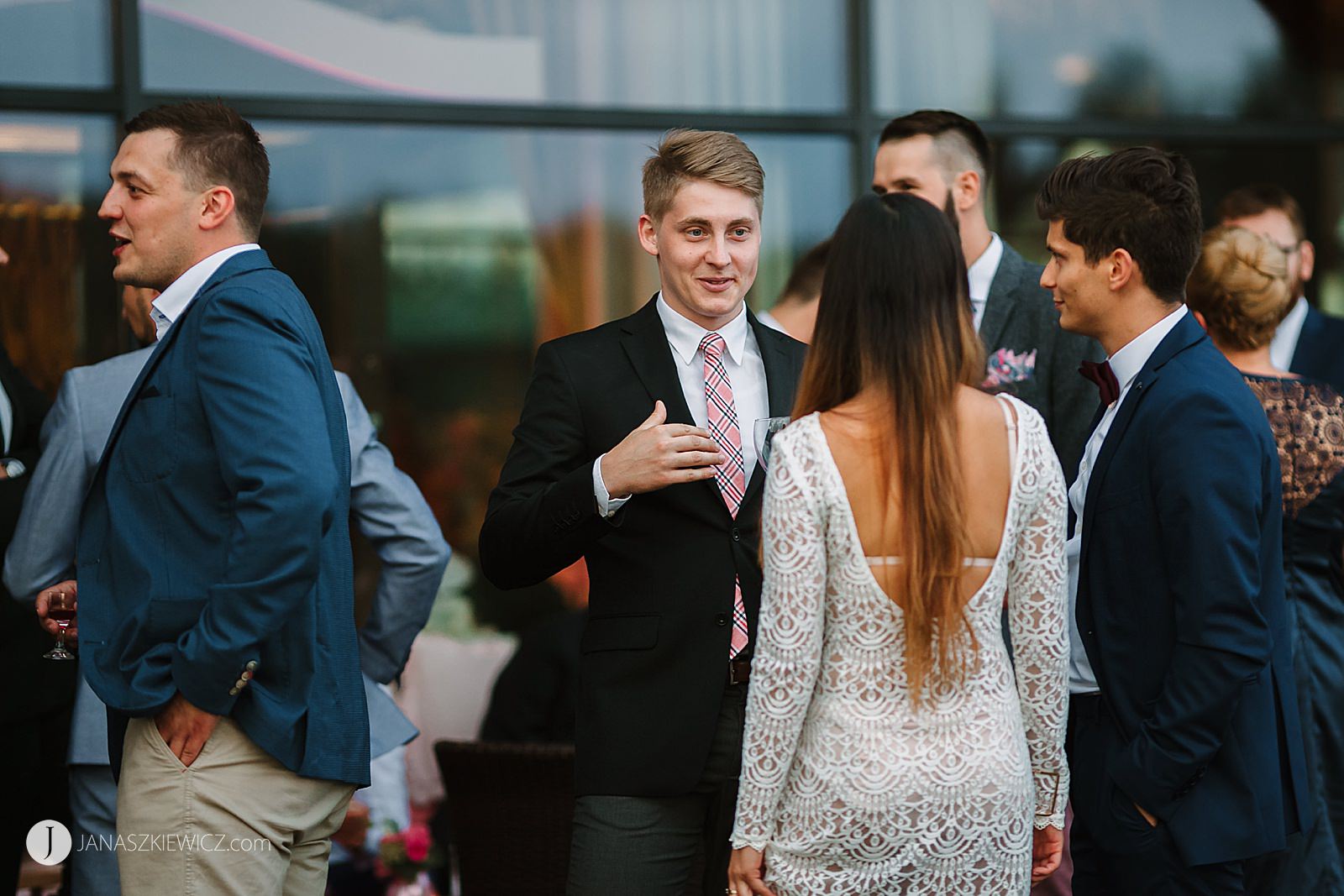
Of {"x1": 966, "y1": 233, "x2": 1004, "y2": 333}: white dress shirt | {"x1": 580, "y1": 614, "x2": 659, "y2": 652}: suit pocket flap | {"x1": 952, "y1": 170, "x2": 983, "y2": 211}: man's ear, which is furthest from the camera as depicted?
{"x1": 952, "y1": 170, "x2": 983, "y2": 211}: man's ear

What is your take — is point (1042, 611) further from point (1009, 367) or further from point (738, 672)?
point (1009, 367)

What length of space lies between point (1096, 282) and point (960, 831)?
123cm

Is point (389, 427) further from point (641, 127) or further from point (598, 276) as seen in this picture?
point (641, 127)

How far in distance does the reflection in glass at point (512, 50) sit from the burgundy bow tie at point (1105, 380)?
10.9 ft

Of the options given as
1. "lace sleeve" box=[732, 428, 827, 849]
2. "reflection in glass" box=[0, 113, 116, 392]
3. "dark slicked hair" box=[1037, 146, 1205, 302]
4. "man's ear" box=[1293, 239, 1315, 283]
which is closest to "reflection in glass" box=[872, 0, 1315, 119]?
"man's ear" box=[1293, 239, 1315, 283]

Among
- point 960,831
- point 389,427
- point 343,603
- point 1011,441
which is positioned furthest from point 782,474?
point 389,427

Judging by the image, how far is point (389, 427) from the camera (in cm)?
589

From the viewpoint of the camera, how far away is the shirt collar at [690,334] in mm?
3066

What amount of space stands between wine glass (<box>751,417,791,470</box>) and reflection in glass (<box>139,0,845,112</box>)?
11.0ft

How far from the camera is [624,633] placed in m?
2.89

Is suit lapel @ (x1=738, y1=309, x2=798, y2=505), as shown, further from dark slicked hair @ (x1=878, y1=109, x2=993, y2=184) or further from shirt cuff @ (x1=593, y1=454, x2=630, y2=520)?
dark slicked hair @ (x1=878, y1=109, x2=993, y2=184)

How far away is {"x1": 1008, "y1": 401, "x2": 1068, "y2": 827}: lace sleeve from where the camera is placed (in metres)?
2.52

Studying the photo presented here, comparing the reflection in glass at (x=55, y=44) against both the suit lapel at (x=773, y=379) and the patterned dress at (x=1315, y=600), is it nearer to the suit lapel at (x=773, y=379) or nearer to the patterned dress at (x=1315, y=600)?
the suit lapel at (x=773, y=379)

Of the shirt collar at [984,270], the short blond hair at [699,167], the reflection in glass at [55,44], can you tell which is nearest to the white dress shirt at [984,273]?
the shirt collar at [984,270]
